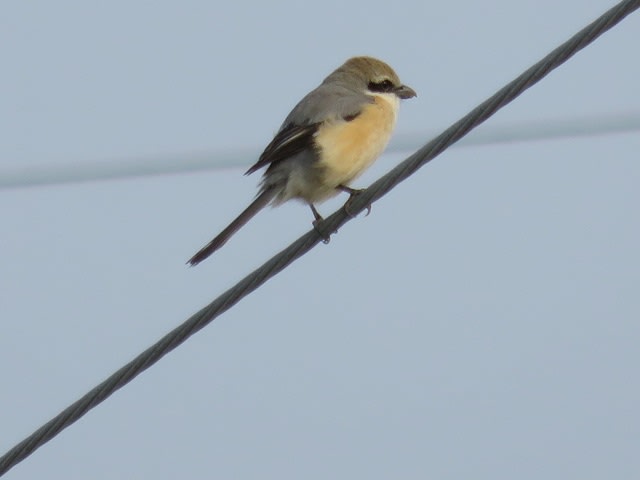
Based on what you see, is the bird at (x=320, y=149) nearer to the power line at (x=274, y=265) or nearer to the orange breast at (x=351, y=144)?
the orange breast at (x=351, y=144)

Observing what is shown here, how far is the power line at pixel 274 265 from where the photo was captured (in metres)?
3.59

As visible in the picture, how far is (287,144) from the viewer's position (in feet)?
18.0

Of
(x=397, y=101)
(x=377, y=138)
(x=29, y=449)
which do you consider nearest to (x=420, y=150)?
(x=29, y=449)

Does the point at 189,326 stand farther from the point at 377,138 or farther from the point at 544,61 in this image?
the point at 377,138

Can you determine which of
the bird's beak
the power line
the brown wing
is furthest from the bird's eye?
the power line

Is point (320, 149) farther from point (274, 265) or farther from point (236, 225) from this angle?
point (274, 265)

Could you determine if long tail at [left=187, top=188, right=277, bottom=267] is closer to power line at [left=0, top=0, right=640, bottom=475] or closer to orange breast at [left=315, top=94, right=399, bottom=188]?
orange breast at [left=315, top=94, right=399, bottom=188]

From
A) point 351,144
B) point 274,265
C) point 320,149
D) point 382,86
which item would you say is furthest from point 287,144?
point 274,265

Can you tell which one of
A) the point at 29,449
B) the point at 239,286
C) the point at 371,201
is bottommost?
the point at 29,449

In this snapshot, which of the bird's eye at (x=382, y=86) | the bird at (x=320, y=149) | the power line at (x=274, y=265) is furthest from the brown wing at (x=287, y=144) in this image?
the power line at (x=274, y=265)

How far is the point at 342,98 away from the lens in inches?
230

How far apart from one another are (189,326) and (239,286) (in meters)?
0.21

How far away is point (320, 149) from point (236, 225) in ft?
1.89

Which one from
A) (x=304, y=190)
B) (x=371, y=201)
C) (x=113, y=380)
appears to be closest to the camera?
(x=113, y=380)
